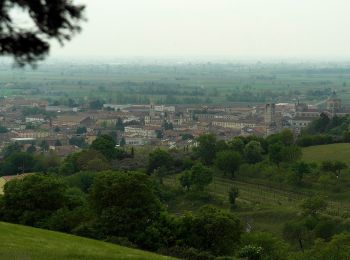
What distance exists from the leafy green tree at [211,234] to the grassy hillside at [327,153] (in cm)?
2487

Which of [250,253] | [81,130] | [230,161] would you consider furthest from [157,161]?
[81,130]

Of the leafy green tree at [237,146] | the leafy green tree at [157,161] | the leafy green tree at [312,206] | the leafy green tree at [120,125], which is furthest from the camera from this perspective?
the leafy green tree at [120,125]

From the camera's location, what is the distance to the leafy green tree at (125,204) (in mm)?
16641

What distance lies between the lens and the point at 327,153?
42.9 meters

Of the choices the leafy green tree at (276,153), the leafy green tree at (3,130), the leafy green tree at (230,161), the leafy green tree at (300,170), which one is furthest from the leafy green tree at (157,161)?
the leafy green tree at (3,130)

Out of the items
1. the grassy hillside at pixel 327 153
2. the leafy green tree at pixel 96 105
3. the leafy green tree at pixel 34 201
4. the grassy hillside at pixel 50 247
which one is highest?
the grassy hillside at pixel 50 247

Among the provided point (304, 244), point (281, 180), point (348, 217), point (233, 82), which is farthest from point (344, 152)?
point (233, 82)

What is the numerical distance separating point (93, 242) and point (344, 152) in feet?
103

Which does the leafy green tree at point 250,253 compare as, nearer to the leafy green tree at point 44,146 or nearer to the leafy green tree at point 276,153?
the leafy green tree at point 276,153

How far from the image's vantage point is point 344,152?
4262cm

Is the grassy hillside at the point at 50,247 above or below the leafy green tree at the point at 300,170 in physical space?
above

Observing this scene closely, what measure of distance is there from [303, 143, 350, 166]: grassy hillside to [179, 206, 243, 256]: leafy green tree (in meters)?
→ 24.9

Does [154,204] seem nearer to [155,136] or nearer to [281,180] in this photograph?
[281,180]

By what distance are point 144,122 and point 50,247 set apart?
69.9 m
